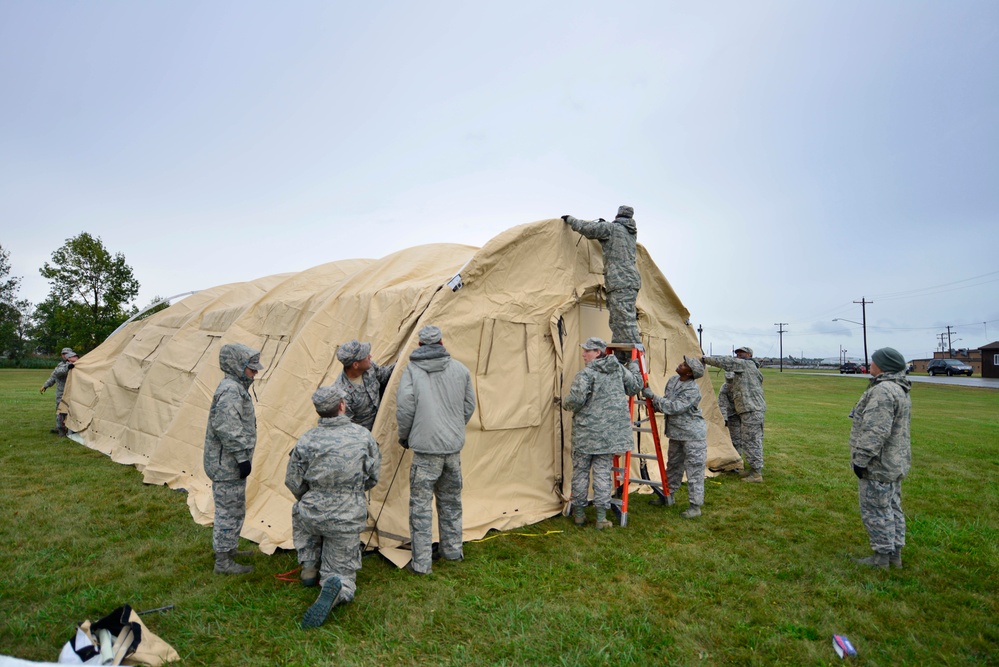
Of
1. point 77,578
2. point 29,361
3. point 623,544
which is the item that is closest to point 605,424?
point 623,544

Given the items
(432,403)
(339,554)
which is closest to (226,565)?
(339,554)

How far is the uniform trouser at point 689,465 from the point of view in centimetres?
695

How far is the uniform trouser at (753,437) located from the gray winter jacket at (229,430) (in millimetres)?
7487

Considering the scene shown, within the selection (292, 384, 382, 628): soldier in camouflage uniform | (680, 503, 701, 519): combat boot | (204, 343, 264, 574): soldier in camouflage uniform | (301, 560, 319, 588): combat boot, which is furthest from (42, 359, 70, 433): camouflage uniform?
(680, 503, 701, 519): combat boot

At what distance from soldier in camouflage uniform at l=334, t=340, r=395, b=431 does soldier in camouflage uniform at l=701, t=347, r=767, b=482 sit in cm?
567

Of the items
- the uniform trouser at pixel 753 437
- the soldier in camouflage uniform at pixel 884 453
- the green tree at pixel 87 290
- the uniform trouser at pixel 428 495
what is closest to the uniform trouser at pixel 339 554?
the uniform trouser at pixel 428 495

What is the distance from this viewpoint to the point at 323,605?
402 centimetres

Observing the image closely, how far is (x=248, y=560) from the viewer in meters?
5.32

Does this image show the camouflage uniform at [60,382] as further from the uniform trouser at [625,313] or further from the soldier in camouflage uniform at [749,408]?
the soldier in camouflage uniform at [749,408]

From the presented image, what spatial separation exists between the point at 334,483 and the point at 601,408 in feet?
10.5

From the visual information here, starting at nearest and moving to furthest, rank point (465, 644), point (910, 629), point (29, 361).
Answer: point (465, 644)
point (910, 629)
point (29, 361)

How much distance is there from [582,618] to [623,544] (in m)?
1.75

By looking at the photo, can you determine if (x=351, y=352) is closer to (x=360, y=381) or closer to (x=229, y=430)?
(x=360, y=381)

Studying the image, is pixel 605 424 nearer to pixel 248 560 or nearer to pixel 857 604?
pixel 857 604
